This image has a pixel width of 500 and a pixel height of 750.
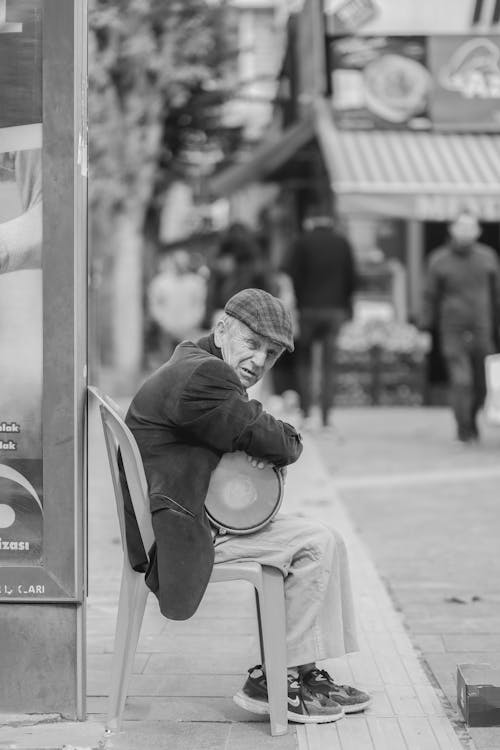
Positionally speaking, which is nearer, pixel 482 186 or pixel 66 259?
pixel 66 259

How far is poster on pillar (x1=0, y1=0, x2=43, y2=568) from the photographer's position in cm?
372

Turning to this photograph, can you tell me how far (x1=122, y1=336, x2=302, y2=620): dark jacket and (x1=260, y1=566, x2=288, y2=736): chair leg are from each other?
203 mm

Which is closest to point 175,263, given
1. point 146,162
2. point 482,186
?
point 146,162

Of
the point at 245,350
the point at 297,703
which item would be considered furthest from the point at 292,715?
the point at 245,350

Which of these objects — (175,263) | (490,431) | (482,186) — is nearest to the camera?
(490,431)

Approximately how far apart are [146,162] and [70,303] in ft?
49.6

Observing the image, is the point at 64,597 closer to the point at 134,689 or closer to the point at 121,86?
the point at 134,689

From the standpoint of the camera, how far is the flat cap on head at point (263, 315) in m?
3.76

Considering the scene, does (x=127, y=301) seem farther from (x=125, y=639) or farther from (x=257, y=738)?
(x=257, y=738)

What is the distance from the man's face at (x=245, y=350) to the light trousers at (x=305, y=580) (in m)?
0.47

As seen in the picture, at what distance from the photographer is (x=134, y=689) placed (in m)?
4.22

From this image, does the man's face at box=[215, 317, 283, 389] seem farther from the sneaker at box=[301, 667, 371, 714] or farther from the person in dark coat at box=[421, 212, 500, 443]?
the person in dark coat at box=[421, 212, 500, 443]

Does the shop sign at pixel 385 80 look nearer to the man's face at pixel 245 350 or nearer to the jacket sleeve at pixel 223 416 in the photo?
the man's face at pixel 245 350

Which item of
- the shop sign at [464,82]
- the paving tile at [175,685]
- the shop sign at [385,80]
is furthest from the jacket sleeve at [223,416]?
the shop sign at [464,82]
